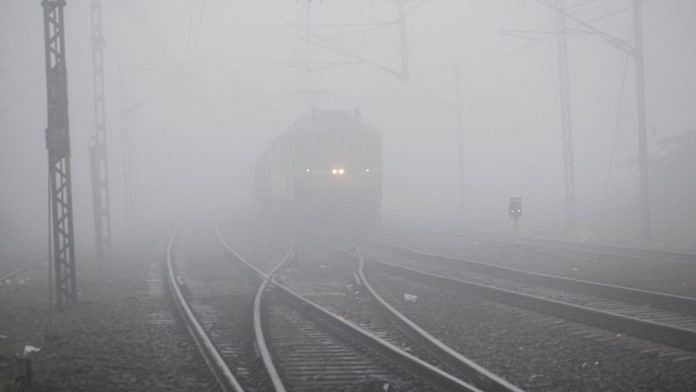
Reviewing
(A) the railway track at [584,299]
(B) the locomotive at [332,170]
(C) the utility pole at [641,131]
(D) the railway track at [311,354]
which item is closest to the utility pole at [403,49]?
(B) the locomotive at [332,170]

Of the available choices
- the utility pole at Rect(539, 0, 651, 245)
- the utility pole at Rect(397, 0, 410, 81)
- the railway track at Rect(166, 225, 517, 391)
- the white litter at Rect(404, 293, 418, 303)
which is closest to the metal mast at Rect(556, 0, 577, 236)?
the utility pole at Rect(539, 0, 651, 245)

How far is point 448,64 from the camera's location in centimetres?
6444

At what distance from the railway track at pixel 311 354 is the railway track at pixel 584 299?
2817 millimetres

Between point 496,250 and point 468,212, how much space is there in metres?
19.6

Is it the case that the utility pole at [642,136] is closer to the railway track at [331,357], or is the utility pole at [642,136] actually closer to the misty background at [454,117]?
the misty background at [454,117]

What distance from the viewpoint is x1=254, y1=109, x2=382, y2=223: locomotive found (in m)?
24.4

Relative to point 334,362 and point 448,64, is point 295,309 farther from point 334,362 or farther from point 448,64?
point 448,64

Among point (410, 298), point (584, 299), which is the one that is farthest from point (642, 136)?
point (410, 298)

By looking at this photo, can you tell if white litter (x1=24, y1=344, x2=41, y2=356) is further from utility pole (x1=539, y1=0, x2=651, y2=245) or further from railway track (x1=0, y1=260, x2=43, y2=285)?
utility pole (x1=539, y1=0, x2=651, y2=245)

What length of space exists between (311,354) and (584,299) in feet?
16.5

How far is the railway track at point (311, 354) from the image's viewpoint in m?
6.52

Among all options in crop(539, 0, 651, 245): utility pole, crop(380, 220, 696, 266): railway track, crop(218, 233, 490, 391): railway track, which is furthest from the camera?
crop(539, 0, 651, 245): utility pole

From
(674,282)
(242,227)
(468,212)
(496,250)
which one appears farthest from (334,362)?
(468,212)

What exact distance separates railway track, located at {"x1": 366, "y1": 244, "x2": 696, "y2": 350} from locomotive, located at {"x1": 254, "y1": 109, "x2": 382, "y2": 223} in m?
9.16
